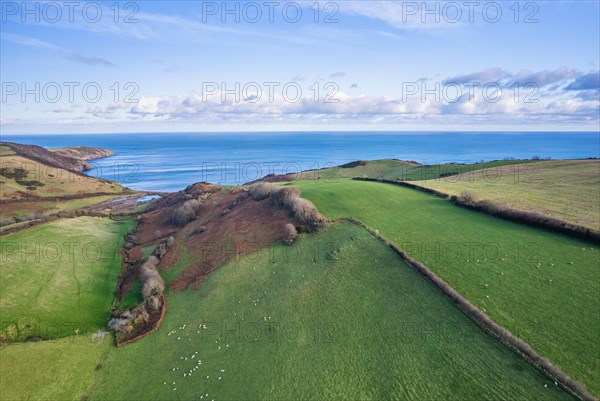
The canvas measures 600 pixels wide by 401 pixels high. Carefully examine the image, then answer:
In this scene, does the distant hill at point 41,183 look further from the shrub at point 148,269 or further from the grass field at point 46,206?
the shrub at point 148,269

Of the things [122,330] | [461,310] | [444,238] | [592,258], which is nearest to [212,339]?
[122,330]

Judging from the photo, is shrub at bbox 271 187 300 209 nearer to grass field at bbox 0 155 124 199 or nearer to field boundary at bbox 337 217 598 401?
field boundary at bbox 337 217 598 401

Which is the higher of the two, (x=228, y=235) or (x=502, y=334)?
(x=228, y=235)

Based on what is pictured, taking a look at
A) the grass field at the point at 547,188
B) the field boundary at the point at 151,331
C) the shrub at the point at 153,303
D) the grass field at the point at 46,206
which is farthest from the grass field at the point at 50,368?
the grass field at the point at 46,206

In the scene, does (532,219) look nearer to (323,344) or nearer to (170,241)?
(323,344)

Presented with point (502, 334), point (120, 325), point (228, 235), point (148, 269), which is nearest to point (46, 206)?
point (148, 269)

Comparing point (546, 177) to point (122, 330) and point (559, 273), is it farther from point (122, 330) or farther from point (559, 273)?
point (122, 330)
